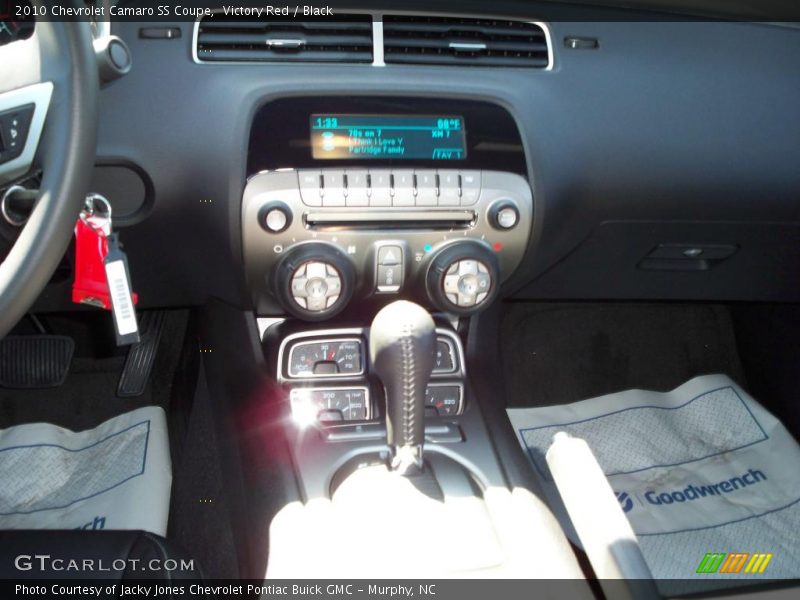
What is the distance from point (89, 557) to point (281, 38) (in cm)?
80

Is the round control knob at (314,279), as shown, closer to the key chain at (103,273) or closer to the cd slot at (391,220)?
the cd slot at (391,220)

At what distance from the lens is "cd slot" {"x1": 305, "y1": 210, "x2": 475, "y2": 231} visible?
1327 millimetres

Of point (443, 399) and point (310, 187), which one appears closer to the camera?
point (310, 187)

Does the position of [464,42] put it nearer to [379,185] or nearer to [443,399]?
[379,185]

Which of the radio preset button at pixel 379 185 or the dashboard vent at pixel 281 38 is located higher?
the dashboard vent at pixel 281 38

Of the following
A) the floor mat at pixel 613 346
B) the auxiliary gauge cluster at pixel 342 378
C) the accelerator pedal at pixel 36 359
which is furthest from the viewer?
the floor mat at pixel 613 346

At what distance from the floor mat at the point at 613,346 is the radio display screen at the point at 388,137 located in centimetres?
85

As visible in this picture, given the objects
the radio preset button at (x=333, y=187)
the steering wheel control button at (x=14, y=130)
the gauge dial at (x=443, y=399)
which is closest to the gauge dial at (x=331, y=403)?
the gauge dial at (x=443, y=399)

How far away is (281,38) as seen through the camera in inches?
51.1

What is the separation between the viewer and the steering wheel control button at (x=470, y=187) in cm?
135

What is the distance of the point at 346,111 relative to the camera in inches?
52.2

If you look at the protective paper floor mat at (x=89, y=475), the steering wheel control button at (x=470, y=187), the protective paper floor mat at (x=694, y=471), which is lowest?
the protective paper floor mat at (x=694, y=471)

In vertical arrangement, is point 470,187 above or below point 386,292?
above

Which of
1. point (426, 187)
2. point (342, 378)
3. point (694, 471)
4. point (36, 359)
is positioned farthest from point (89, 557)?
point (694, 471)
